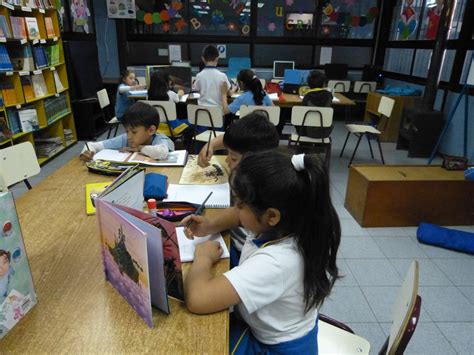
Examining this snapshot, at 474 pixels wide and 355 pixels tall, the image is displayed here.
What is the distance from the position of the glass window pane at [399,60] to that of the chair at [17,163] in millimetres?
5437

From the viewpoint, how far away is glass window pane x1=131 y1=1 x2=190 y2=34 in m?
6.05

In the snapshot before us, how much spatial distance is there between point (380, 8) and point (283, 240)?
6.71 metres

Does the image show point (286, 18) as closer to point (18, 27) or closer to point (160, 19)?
point (160, 19)

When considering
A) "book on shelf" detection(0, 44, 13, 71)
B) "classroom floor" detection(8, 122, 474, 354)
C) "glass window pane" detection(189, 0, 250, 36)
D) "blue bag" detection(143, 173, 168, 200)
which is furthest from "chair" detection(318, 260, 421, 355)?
"glass window pane" detection(189, 0, 250, 36)

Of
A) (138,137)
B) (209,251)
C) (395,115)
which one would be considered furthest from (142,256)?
(395,115)

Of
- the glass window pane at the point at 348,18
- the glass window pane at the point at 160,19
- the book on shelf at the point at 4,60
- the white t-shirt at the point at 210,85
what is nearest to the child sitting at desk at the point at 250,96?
the white t-shirt at the point at 210,85

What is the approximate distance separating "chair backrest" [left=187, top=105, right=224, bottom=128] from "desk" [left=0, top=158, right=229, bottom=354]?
8.28ft

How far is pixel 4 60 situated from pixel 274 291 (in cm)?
365

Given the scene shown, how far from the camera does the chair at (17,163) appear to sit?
187cm

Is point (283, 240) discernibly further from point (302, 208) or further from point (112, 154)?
point (112, 154)

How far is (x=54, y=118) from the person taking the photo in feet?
13.9

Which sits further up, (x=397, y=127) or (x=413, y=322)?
(x=413, y=322)

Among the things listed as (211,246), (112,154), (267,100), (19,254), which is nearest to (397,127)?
(267,100)

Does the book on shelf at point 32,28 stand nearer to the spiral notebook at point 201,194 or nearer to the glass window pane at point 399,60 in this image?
the spiral notebook at point 201,194
